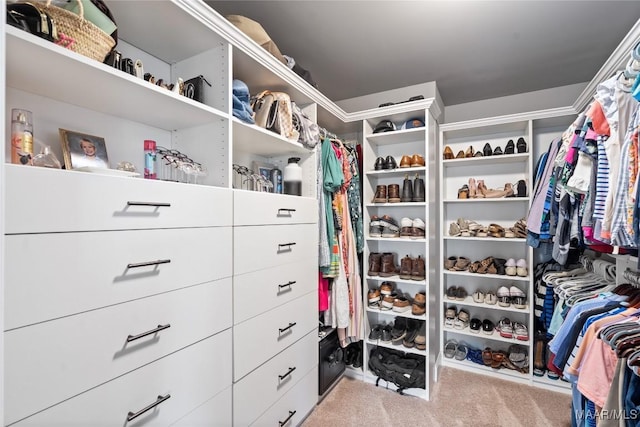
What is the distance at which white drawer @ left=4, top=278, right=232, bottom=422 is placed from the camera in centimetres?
67

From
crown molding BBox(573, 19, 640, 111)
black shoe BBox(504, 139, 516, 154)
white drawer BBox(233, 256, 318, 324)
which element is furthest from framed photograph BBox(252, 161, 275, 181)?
black shoe BBox(504, 139, 516, 154)

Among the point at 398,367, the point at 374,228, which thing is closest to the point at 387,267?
the point at 374,228

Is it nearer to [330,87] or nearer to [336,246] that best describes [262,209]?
[336,246]

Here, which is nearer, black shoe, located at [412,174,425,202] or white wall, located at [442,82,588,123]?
black shoe, located at [412,174,425,202]

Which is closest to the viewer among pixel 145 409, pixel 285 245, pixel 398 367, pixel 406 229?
pixel 145 409

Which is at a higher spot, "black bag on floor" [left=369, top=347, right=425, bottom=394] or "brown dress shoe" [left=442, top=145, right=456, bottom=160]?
"brown dress shoe" [left=442, top=145, right=456, bottom=160]

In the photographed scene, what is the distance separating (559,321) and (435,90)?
1878 millimetres

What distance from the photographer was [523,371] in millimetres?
2252

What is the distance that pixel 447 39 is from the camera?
184 centimetres

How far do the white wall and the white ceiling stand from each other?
0.27ft

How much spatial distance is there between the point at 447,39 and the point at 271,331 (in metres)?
2.06

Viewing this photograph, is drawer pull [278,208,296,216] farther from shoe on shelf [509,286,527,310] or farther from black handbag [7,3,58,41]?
shoe on shelf [509,286,527,310]

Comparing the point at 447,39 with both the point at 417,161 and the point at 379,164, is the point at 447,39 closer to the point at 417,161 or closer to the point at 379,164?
the point at 417,161

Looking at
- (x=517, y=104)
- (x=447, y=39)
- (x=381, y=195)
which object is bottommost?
(x=381, y=195)
